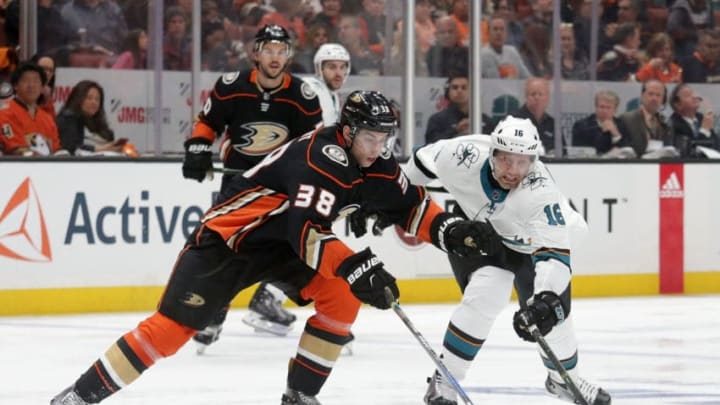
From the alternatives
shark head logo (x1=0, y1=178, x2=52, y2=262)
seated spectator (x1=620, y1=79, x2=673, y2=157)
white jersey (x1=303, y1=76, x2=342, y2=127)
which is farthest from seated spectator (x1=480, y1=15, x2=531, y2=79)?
shark head logo (x1=0, y1=178, x2=52, y2=262)

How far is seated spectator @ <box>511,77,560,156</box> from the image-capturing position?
934cm

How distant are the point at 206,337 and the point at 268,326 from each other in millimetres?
763

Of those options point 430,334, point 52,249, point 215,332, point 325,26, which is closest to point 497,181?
point 215,332

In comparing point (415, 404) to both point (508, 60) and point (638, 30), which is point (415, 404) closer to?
point (508, 60)

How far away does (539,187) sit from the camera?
4.71m

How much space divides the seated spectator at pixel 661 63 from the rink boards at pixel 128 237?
1.02 metres

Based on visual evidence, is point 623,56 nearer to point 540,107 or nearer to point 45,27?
point 540,107

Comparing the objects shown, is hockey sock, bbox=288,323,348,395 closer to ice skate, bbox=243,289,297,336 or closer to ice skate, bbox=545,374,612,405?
ice skate, bbox=545,374,612,405

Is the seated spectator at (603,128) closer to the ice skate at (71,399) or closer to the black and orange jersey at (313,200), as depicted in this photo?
the black and orange jersey at (313,200)

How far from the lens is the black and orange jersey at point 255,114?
6238 millimetres

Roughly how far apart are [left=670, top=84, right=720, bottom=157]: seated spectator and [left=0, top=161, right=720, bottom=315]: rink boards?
0.81 m

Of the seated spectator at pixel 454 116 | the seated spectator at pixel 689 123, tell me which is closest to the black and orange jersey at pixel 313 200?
the seated spectator at pixel 454 116

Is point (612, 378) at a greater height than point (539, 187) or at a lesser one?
lesser

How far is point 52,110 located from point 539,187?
13.1ft
